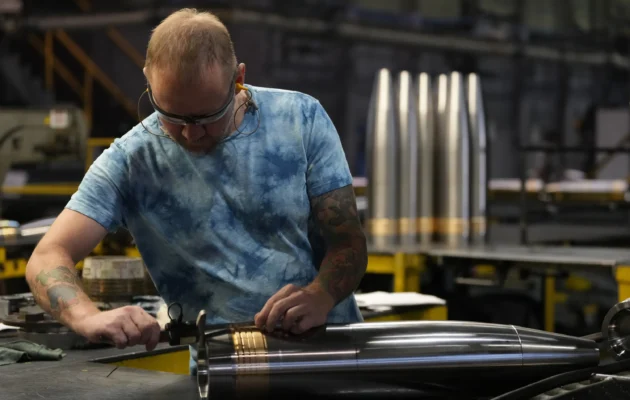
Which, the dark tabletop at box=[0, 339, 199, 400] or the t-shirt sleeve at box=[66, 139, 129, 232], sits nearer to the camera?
the dark tabletop at box=[0, 339, 199, 400]

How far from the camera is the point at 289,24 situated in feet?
25.0

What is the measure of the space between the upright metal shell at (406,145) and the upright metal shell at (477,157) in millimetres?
230

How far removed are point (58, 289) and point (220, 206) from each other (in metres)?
0.28

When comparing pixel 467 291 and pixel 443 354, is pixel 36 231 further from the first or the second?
pixel 443 354

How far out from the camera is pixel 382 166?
3666 millimetres

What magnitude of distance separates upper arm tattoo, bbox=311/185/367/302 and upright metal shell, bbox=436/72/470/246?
2198 millimetres

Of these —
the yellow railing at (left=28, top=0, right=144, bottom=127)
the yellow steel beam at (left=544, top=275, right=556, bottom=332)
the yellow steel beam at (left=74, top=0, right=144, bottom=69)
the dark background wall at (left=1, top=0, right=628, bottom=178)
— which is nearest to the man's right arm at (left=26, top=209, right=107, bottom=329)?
the yellow steel beam at (left=544, top=275, right=556, bottom=332)

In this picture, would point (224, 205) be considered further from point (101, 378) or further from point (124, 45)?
point (124, 45)

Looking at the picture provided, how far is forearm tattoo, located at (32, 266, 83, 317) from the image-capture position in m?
1.37

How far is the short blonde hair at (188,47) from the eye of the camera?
4.43ft

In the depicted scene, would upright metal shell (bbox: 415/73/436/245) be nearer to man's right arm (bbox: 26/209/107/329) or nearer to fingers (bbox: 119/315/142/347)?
man's right arm (bbox: 26/209/107/329)

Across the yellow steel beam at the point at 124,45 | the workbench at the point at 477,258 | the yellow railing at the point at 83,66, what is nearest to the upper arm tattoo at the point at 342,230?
the workbench at the point at 477,258

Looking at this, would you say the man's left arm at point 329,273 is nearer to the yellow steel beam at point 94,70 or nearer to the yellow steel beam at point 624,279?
the yellow steel beam at point 624,279

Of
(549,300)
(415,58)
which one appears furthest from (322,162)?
(415,58)
